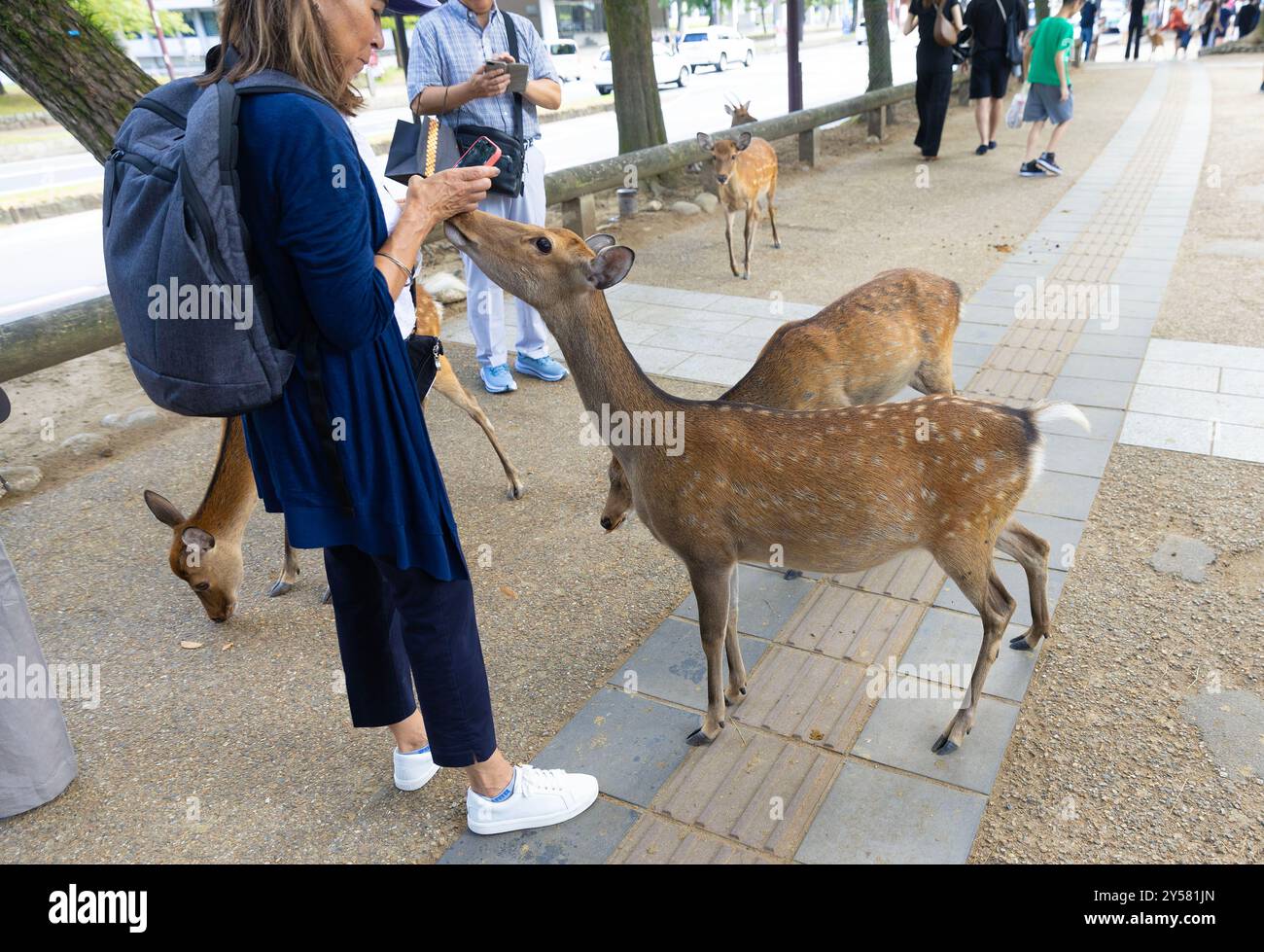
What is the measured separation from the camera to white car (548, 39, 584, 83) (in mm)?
36375

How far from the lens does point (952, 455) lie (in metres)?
2.80

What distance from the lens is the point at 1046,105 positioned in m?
10.9

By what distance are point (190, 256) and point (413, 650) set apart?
3.52 ft

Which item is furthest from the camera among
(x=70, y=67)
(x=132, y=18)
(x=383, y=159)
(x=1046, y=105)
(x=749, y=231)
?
(x=132, y=18)

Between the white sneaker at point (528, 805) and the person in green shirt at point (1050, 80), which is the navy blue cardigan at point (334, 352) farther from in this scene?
the person in green shirt at point (1050, 80)

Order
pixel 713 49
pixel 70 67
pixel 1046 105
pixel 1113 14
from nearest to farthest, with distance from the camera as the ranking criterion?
pixel 70 67 < pixel 1046 105 < pixel 713 49 < pixel 1113 14

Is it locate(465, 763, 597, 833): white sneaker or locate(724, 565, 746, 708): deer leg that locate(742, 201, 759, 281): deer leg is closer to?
locate(724, 565, 746, 708): deer leg

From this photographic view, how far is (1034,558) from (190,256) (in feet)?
8.84

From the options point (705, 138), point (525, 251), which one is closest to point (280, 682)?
point (525, 251)

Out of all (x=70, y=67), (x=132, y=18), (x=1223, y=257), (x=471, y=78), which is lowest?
(x=1223, y=257)

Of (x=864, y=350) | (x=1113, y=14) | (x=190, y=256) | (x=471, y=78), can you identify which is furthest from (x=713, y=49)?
(x=190, y=256)

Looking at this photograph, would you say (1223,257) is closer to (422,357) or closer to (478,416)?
(478,416)

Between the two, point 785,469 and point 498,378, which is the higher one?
point 785,469

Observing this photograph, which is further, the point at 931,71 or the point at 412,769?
the point at 931,71
